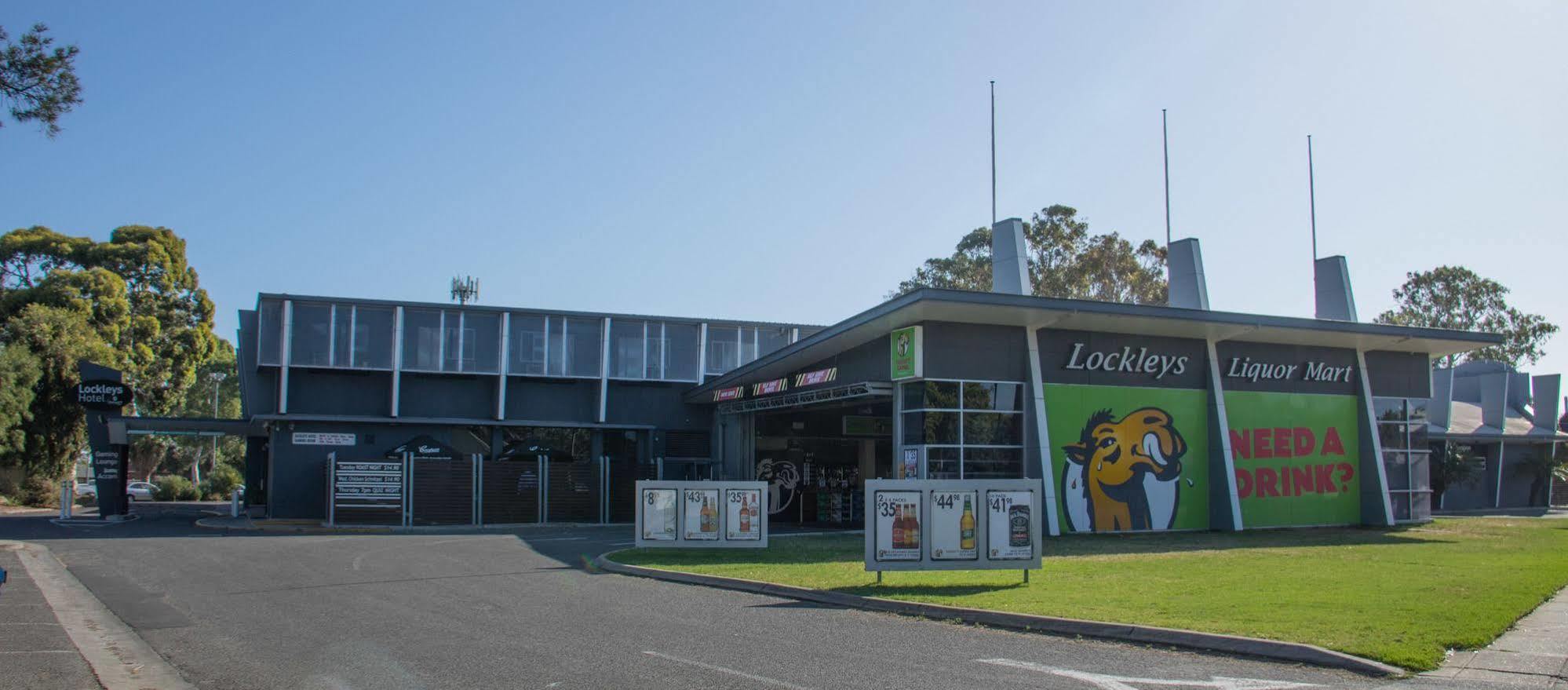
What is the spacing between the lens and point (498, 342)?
123 feet

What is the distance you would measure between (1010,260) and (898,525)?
463 inches

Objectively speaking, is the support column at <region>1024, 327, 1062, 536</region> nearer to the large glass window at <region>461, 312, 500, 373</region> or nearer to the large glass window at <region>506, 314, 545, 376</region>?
the large glass window at <region>506, 314, 545, 376</region>

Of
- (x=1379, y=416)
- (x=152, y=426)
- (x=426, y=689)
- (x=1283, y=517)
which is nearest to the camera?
(x=426, y=689)

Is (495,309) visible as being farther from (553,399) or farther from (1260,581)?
(1260,581)

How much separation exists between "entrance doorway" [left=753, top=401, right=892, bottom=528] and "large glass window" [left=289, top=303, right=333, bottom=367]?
14.2 metres

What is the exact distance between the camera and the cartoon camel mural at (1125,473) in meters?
24.8

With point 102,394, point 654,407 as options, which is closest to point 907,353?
point 654,407

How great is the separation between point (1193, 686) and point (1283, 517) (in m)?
21.4

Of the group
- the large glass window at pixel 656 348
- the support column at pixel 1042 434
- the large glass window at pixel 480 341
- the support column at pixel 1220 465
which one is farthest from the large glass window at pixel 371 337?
the support column at pixel 1220 465

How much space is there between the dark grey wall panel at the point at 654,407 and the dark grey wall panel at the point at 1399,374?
69.4 ft

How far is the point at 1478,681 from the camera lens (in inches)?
331

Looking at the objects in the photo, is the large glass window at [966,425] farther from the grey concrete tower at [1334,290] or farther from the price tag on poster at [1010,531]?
the grey concrete tower at [1334,290]

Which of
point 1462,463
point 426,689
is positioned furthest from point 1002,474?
point 1462,463

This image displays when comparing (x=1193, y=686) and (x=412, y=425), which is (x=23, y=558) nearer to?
A: (x=412, y=425)
